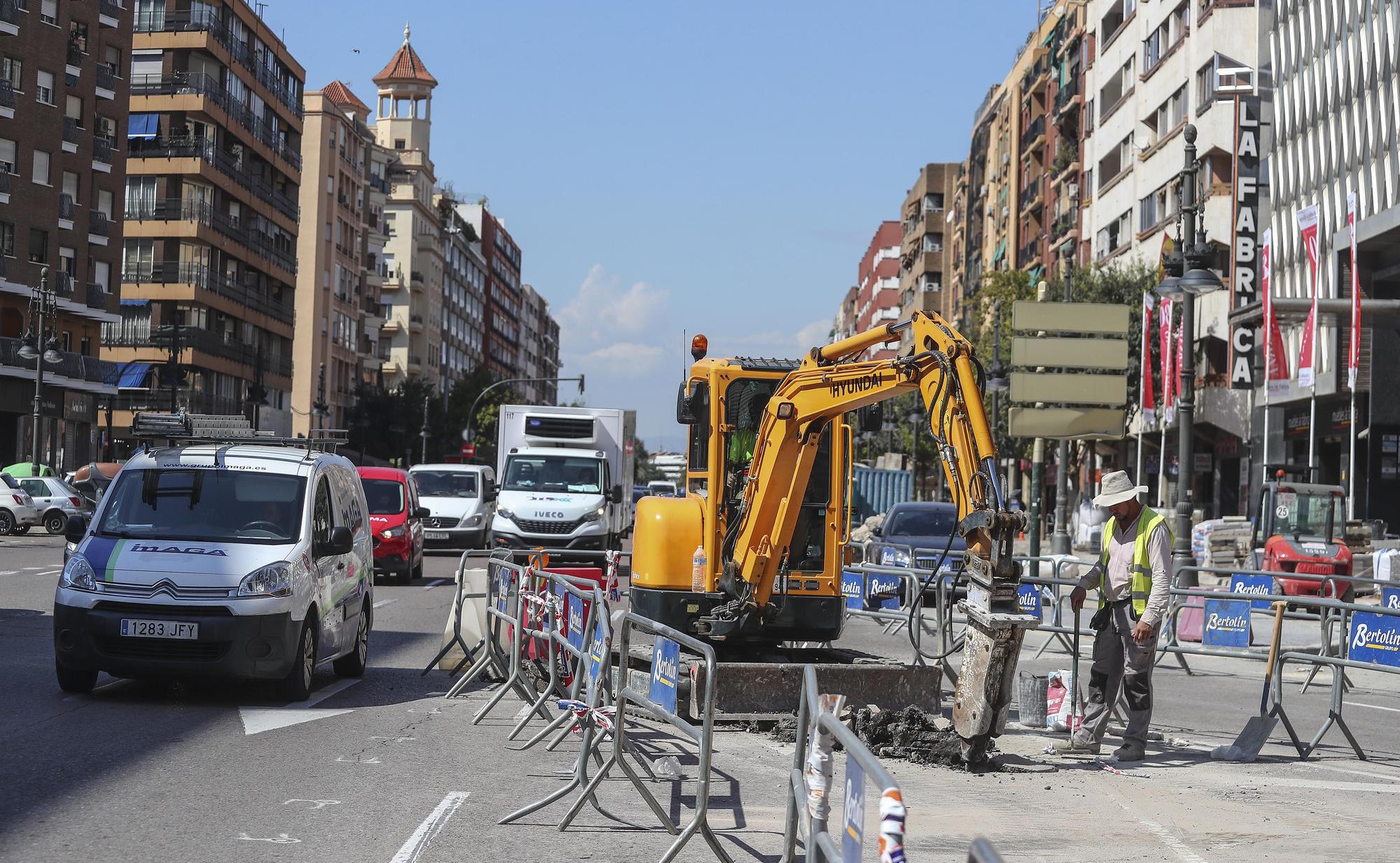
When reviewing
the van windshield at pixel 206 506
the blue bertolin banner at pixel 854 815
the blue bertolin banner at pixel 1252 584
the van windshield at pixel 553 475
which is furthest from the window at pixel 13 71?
the blue bertolin banner at pixel 854 815

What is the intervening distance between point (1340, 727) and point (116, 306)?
214ft

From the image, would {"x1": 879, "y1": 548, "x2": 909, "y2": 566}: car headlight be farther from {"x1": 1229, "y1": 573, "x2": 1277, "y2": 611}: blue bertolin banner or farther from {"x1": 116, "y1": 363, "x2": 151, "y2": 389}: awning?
{"x1": 116, "y1": 363, "x2": 151, "y2": 389}: awning

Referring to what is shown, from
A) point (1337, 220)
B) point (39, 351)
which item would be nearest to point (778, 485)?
point (1337, 220)

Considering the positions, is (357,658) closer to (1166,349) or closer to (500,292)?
(1166,349)

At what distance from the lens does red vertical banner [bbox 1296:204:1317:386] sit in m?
39.7

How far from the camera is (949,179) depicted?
387 feet

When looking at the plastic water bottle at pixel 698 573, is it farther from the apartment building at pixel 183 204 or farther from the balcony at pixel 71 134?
the apartment building at pixel 183 204

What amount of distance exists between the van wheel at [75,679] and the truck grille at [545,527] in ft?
63.8

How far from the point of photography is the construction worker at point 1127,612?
1163 centimetres

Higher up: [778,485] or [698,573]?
[778,485]

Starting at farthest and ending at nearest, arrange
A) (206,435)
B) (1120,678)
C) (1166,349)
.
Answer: (1166,349)
(206,435)
(1120,678)

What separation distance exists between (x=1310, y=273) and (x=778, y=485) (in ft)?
101

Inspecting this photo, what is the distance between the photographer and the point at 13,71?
206 ft

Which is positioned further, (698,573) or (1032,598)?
(1032,598)
